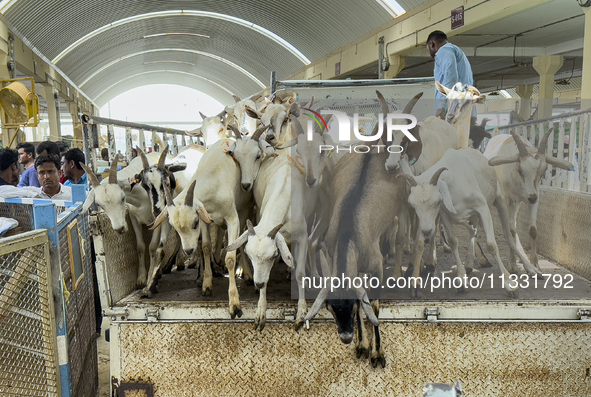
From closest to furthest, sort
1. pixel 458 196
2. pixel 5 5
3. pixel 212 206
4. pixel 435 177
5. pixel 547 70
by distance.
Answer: pixel 435 177
pixel 458 196
pixel 212 206
pixel 5 5
pixel 547 70

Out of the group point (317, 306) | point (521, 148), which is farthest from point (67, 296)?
point (521, 148)

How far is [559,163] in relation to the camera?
→ 312cm

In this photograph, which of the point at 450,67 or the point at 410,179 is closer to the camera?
the point at 410,179

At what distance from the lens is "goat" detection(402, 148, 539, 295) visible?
2881mm

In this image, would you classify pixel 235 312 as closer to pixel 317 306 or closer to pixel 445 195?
pixel 317 306

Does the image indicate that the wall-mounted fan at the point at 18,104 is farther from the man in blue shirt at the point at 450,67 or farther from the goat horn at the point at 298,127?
the goat horn at the point at 298,127

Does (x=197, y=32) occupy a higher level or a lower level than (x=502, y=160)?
higher

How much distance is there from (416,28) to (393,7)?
145 cm

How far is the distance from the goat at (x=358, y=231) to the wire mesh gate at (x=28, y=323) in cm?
140

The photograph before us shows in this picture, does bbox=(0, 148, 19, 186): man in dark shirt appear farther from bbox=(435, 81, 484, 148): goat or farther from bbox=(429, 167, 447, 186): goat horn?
bbox=(429, 167, 447, 186): goat horn

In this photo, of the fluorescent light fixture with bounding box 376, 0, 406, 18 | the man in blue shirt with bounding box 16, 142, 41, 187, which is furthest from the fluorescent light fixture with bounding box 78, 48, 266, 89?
the man in blue shirt with bounding box 16, 142, 41, 187

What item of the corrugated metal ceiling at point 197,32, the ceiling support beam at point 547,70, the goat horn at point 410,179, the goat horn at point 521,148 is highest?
the corrugated metal ceiling at point 197,32

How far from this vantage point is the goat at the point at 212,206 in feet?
10.2

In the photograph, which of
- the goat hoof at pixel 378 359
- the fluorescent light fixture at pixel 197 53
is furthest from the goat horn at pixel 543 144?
the fluorescent light fixture at pixel 197 53
